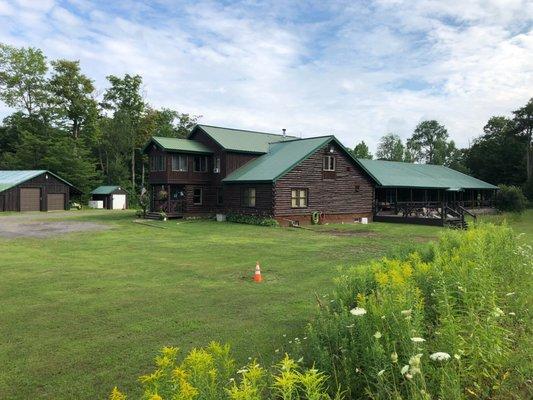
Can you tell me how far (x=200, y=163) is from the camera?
3562cm

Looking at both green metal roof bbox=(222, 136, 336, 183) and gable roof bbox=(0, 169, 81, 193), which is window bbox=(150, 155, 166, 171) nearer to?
green metal roof bbox=(222, 136, 336, 183)

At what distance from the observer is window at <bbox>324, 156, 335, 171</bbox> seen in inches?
1261

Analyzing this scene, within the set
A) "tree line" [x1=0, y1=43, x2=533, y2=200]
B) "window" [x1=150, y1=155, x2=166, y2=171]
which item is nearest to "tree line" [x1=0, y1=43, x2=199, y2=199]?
"tree line" [x1=0, y1=43, x2=533, y2=200]

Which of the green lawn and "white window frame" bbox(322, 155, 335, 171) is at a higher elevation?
"white window frame" bbox(322, 155, 335, 171)

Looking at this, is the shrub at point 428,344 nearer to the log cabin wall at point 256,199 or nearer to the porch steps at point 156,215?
the log cabin wall at point 256,199

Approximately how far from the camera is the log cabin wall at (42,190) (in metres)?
43.7

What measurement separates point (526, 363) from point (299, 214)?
86.9ft

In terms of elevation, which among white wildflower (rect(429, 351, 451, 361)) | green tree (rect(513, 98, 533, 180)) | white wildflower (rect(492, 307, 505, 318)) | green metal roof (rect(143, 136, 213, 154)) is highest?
green tree (rect(513, 98, 533, 180))

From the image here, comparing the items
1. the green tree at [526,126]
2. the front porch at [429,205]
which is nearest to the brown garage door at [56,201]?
the front porch at [429,205]

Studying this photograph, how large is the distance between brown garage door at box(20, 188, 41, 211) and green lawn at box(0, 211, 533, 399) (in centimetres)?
3162

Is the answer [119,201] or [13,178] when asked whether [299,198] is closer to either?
[13,178]

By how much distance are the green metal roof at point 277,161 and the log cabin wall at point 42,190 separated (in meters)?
25.9

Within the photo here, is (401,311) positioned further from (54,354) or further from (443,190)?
(443,190)

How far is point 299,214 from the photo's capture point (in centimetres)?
3017
